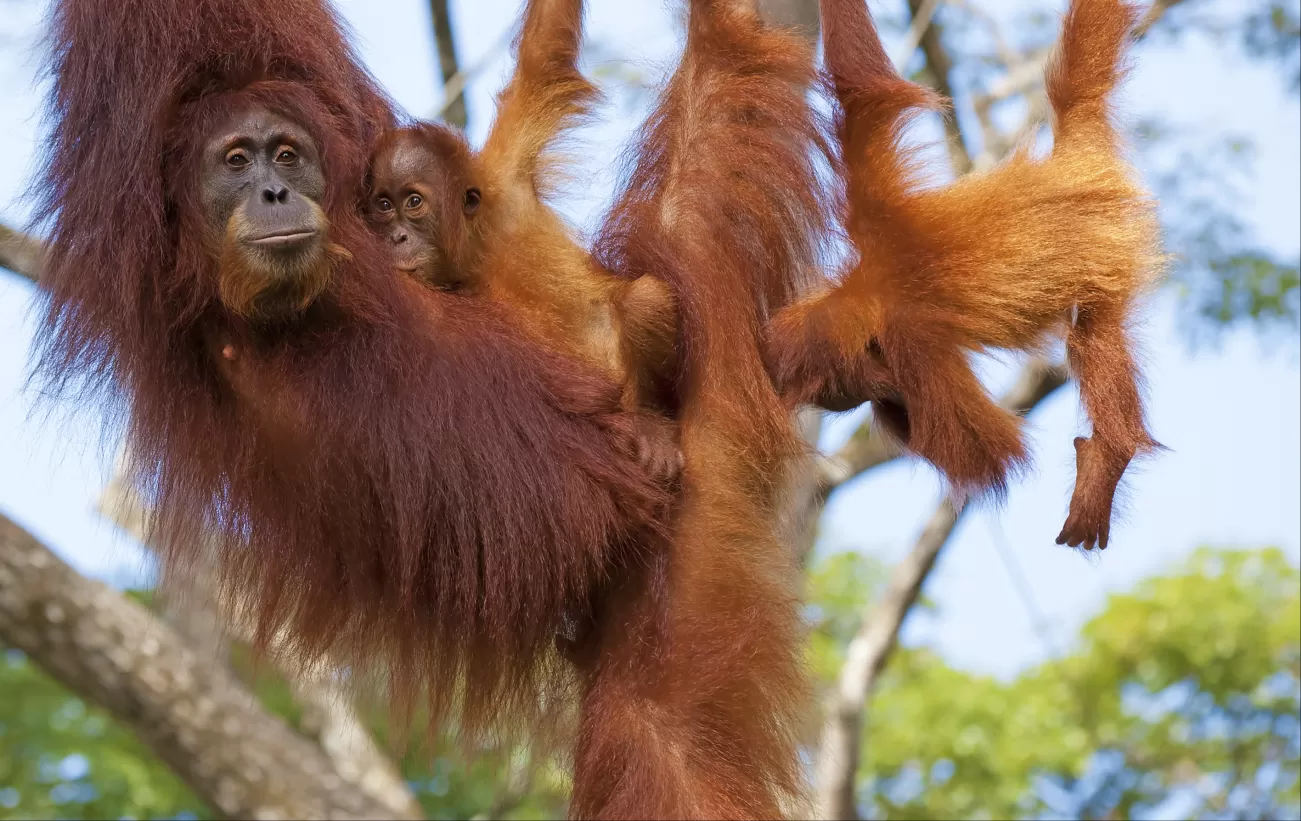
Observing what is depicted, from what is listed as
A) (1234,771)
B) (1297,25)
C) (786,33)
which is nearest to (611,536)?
(786,33)

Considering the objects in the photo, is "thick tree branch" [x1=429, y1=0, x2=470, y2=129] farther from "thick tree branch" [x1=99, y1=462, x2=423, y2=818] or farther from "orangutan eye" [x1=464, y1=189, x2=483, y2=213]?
"orangutan eye" [x1=464, y1=189, x2=483, y2=213]

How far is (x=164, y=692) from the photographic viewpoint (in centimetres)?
619

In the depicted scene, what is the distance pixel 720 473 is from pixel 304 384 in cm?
103

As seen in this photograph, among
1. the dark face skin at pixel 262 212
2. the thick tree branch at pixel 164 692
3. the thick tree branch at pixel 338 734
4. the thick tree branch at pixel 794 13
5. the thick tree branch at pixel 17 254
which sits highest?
the thick tree branch at pixel 794 13

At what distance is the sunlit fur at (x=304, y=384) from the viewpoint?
3.28 metres

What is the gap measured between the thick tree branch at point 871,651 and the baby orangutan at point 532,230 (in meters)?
4.21

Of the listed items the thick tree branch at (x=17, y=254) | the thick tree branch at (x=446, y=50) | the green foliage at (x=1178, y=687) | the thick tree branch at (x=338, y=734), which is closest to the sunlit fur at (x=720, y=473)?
the thick tree branch at (x=17, y=254)

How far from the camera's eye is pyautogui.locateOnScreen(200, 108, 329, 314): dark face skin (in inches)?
123

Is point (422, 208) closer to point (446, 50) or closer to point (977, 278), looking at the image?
point (977, 278)

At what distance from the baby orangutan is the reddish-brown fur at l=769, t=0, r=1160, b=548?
0.36 meters

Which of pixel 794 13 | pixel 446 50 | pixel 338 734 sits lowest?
pixel 338 734

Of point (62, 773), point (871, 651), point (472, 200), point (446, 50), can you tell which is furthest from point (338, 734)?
point (472, 200)

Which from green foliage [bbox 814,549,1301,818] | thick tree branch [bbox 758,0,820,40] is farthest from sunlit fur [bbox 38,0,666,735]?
green foliage [bbox 814,549,1301,818]

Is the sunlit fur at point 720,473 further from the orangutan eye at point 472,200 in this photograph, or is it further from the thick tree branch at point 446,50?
the thick tree branch at point 446,50
